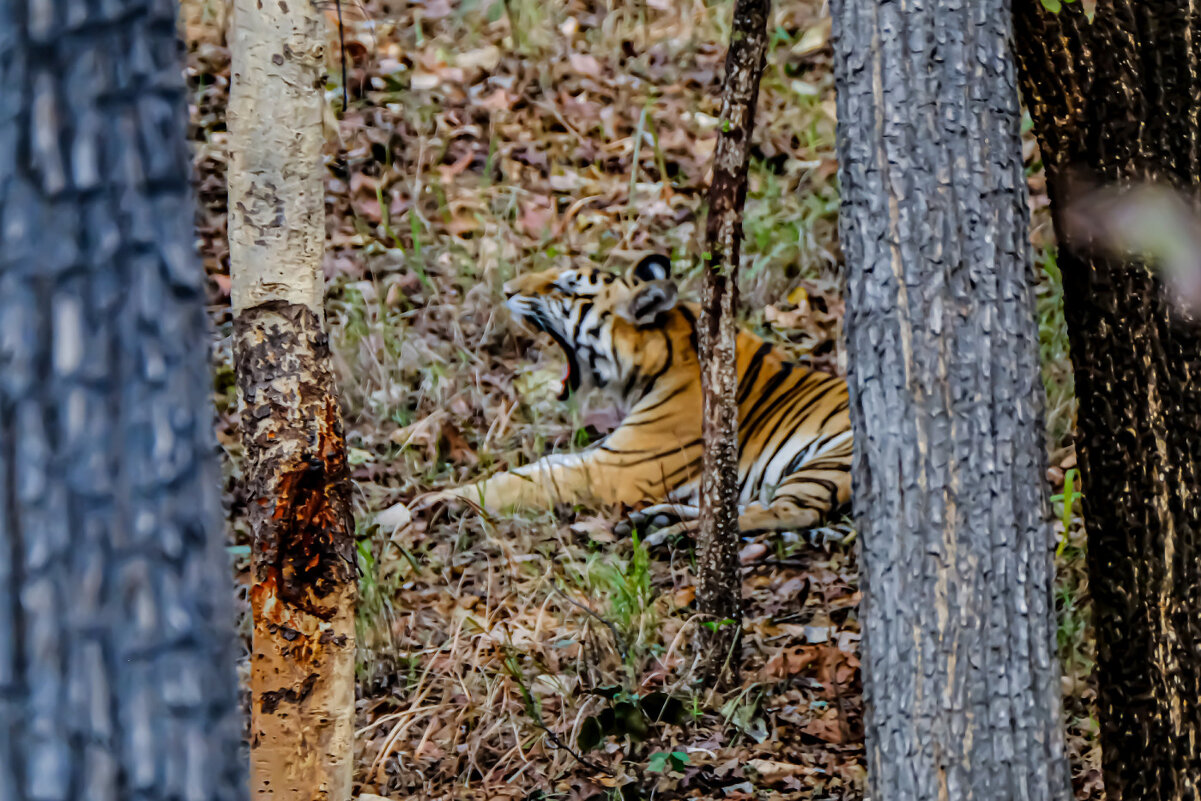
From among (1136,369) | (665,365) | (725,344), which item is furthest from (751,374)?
(1136,369)

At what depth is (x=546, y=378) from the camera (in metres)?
6.44

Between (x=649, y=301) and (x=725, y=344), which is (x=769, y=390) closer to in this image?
(x=649, y=301)

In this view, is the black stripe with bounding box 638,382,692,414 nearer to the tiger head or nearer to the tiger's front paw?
the tiger head

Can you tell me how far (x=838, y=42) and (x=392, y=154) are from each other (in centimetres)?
585

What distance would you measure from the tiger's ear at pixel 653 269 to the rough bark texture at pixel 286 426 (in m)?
3.01

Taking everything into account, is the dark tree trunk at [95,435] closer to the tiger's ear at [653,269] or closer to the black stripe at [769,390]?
the tiger's ear at [653,269]

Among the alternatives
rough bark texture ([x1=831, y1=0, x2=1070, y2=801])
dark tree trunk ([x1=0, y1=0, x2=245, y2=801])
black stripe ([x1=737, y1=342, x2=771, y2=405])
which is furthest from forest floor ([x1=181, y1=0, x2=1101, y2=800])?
dark tree trunk ([x1=0, y1=0, x2=245, y2=801])

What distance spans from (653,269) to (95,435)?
16.4 feet

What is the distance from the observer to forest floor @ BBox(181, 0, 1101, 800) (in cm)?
390

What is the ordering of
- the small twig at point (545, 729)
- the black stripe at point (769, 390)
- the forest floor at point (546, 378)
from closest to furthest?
the small twig at point (545, 729) < the forest floor at point (546, 378) < the black stripe at point (769, 390)

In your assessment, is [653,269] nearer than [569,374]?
Yes

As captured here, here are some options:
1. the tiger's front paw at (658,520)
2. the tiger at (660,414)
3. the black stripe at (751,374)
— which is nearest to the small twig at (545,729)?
the tiger's front paw at (658,520)

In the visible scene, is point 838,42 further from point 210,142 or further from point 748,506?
A: point 210,142

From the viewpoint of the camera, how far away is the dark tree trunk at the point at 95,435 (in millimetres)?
1083
